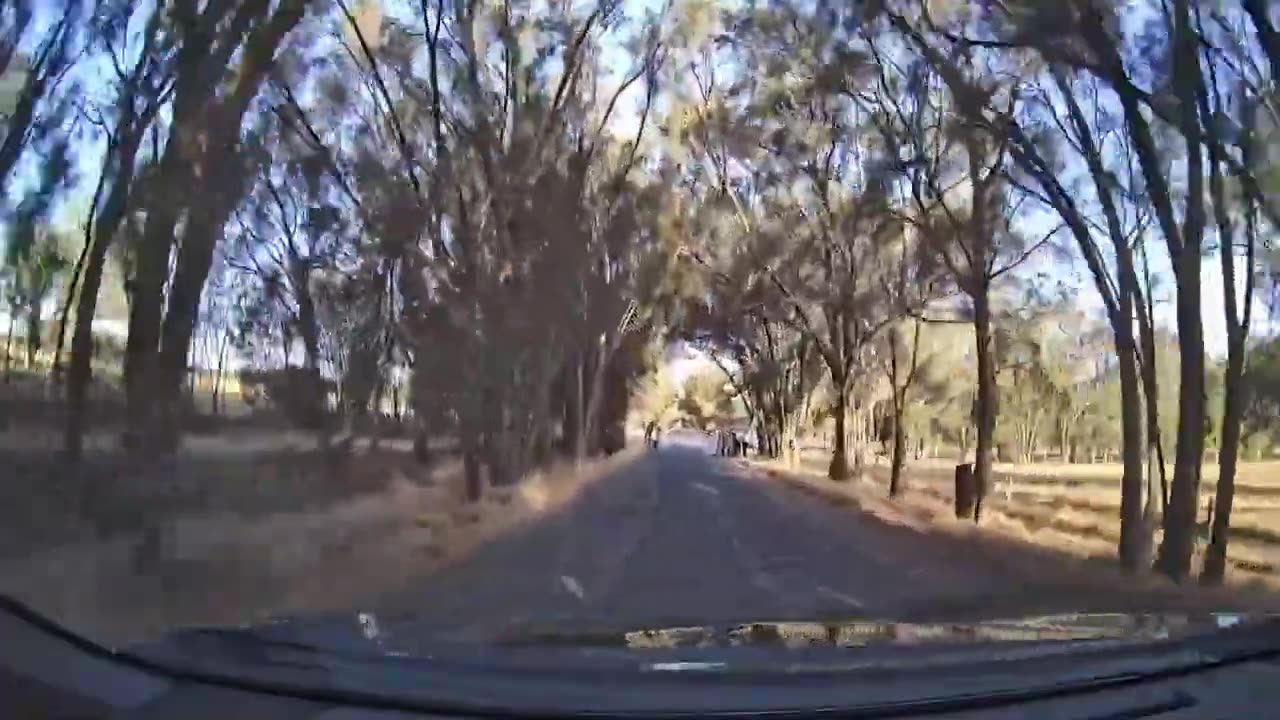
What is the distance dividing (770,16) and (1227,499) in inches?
415

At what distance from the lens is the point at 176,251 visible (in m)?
12.8

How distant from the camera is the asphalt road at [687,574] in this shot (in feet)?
27.8

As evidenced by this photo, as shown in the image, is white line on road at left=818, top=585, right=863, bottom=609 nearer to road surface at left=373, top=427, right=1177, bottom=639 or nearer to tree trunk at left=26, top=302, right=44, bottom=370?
road surface at left=373, top=427, right=1177, bottom=639

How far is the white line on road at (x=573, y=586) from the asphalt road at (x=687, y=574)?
1 cm

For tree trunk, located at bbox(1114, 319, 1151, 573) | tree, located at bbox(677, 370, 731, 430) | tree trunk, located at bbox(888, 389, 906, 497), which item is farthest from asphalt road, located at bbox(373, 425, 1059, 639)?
tree, located at bbox(677, 370, 731, 430)

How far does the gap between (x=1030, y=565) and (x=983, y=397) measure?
9.10 meters

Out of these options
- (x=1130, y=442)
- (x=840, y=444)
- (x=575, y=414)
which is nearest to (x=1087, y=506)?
(x=1130, y=442)

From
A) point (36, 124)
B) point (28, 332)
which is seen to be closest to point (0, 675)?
point (36, 124)

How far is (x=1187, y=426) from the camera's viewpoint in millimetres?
14398

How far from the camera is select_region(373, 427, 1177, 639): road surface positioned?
7371mm

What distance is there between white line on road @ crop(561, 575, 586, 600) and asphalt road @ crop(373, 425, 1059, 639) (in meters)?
0.01

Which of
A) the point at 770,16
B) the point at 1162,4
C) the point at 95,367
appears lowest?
the point at 95,367

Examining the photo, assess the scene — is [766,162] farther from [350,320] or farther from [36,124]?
[36,124]

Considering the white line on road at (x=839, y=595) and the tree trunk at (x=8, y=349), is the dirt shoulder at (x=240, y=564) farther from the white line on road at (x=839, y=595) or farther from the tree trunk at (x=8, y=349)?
the white line on road at (x=839, y=595)
